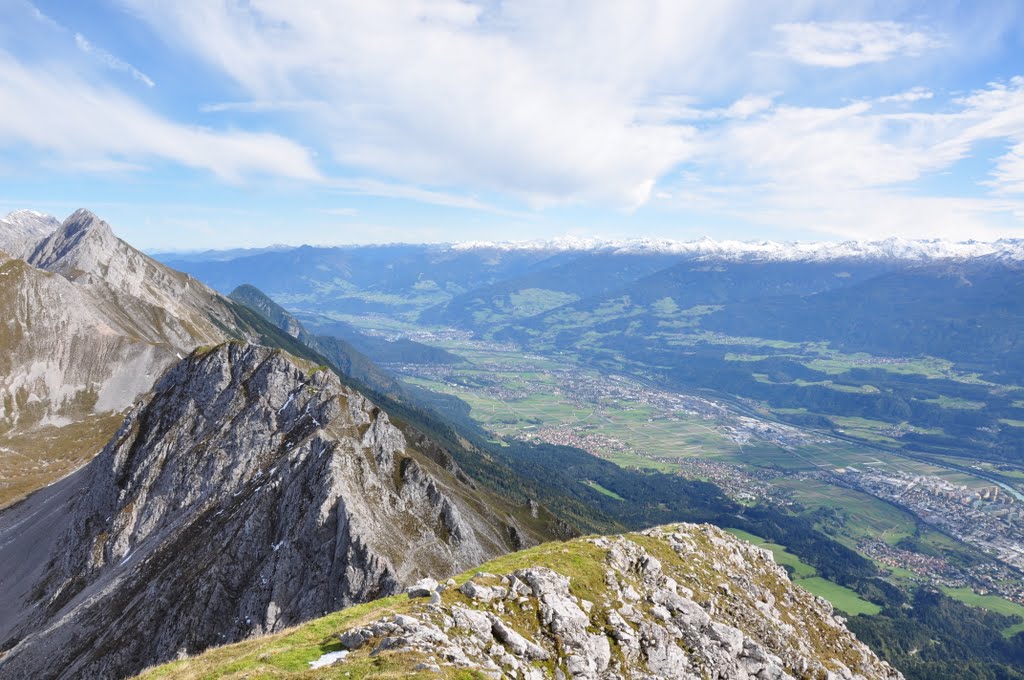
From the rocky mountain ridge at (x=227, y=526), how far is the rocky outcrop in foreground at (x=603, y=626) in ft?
102

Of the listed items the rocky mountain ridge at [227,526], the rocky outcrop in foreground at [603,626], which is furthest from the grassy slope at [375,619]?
the rocky mountain ridge at [227,526]

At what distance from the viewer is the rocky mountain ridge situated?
6147 cm

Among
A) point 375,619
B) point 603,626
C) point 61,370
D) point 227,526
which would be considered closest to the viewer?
point 375,619

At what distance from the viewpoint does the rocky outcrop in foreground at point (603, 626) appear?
2633 centimetres

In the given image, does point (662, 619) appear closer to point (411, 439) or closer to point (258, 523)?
point (258, 523)

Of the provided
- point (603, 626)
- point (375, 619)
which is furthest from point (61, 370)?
point (603, 626)

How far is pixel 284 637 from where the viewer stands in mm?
30734

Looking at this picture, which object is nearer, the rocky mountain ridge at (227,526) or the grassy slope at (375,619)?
the grassy slope at (375,619)

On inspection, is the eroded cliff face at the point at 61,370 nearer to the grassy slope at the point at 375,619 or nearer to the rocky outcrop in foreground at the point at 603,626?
the grassy slope at the point at 375,619

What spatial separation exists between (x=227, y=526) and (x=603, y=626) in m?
55.8

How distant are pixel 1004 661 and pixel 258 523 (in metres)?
255

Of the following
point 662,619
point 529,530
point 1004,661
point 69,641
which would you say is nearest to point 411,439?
point 529,530

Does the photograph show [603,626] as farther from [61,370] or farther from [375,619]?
[61,370]

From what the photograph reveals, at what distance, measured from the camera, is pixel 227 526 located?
2729 inches
